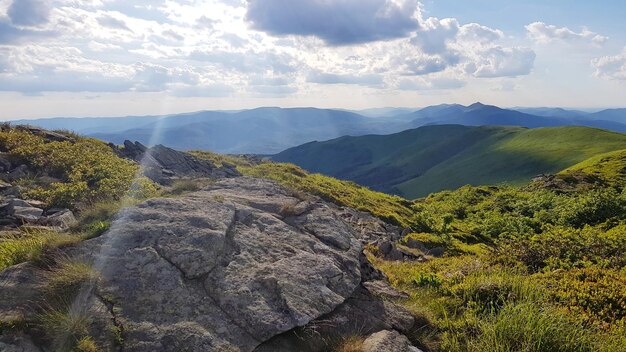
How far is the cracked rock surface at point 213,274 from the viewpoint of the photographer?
6.93 m

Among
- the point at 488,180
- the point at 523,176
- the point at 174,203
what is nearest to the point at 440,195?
the point at 174,203

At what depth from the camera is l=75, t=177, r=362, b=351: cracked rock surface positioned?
693cm

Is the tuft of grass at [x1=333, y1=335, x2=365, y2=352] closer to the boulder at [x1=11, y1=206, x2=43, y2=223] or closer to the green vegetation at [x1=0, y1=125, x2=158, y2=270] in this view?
the green vegetation at [x1=0, y1=125, x2=158, y2=270]

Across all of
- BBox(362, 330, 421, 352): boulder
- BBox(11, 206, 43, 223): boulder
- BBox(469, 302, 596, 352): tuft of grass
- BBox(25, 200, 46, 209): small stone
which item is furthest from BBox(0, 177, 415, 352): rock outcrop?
BBox(25, 200, 46, 209): small stone

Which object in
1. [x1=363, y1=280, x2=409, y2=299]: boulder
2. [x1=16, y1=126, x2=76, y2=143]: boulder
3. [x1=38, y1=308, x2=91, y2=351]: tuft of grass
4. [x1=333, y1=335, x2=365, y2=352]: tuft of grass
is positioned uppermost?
[x1=16, y1=126, x2=76, y2=143]: boulder

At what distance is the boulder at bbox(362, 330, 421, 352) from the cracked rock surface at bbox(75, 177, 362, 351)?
1100 mm

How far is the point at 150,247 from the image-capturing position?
27.4ft

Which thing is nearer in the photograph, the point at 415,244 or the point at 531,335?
the point at 531,335

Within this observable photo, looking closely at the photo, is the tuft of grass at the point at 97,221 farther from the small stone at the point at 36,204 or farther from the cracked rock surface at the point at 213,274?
the small stone at the point at 36,204

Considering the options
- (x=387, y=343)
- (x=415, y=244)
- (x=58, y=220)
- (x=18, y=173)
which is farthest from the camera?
(x=415, y=244)

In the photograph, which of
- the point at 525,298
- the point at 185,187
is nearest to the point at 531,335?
the point at 525,298

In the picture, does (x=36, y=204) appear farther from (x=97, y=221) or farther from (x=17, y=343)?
(x=17, y=343)

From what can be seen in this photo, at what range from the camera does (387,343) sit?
7242 millimetres

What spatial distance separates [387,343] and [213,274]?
12.5ft
